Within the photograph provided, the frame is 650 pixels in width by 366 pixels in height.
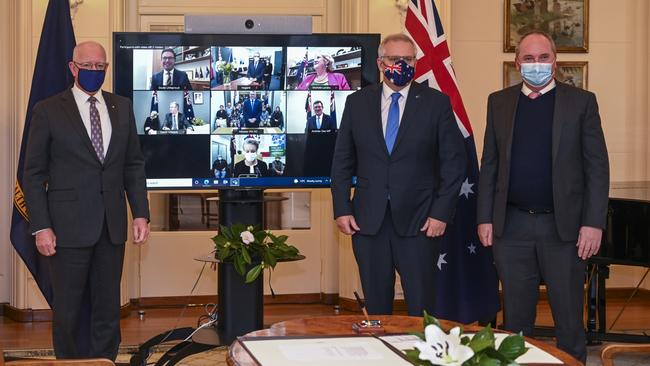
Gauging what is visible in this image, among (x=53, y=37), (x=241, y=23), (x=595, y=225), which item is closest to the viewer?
(x=595, y=225)

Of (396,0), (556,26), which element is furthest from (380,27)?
(556,26)

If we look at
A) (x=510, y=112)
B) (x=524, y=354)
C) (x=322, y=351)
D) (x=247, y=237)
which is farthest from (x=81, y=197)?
(x=524, y=354)

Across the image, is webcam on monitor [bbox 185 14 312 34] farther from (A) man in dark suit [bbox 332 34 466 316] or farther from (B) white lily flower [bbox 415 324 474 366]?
(B) white lily flower [bbox 415 324 474 366]

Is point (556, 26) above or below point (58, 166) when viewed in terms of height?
above

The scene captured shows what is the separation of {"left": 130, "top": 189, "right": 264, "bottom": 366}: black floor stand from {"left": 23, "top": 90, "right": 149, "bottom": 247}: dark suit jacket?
68 centimetres

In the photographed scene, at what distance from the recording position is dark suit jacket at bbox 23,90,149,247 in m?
4.80

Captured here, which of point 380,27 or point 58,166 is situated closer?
point 58,166

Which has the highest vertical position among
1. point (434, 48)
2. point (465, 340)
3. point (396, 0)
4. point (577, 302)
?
point (396, 0)

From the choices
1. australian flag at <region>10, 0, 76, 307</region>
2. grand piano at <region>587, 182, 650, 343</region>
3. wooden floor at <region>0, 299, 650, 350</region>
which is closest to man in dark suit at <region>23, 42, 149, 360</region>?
australian flag at <region>10, 0, 76, 307</region>

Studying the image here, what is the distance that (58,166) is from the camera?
487cm

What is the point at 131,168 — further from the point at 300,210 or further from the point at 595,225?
the point at 300,210

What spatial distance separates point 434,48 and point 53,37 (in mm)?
2340

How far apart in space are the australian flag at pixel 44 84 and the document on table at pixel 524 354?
3315 mm

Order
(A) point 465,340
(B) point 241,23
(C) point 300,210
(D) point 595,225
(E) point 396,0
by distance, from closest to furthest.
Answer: (A) point 465,340 → (D) point 595,225 → (B) point 241,23 → (E) point 396,0 → (C) point 300,210
